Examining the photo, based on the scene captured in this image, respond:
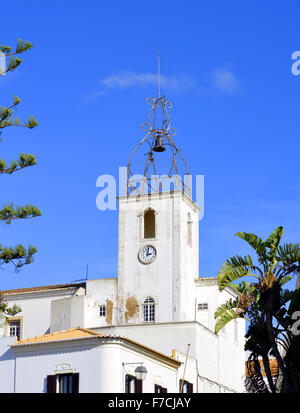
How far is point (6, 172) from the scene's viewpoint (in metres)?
33.6

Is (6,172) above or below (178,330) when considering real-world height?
above

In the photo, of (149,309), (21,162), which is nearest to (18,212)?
(21,162)

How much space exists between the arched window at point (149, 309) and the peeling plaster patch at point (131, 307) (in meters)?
0.56

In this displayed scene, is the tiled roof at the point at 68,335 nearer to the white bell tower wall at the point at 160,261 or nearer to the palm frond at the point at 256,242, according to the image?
the white bell tower wall at the point at 160,261

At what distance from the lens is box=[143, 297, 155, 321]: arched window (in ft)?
179

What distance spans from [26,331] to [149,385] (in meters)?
18.7

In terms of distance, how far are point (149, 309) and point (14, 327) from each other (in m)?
10.1

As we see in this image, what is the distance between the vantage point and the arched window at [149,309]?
179 feet

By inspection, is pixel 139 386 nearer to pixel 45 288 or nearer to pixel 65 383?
pixel 65 383

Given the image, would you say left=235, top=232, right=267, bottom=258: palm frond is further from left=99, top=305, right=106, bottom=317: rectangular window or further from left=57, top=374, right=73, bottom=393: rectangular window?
left=99, top=305, right=106, bottom=317: rectangular window

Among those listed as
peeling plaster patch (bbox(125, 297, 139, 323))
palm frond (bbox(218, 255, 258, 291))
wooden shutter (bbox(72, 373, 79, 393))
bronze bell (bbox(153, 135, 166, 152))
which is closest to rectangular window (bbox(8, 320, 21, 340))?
peeling plaster patch (bbox(125, 297, 139, 323))
